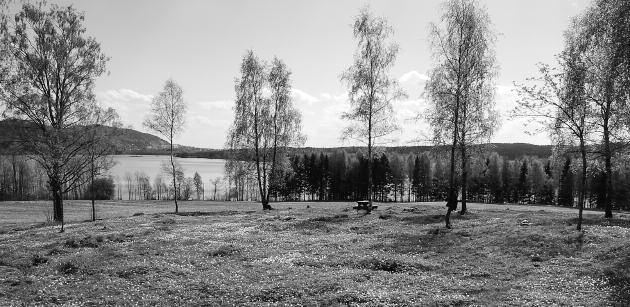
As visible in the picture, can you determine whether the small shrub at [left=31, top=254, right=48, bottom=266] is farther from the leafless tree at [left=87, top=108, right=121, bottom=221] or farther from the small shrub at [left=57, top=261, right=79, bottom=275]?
the leafless tree at [left=87, top=108, right=121, bottom=221]

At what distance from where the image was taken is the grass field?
47.6ft

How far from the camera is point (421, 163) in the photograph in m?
127

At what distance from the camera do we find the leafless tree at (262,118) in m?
47.9

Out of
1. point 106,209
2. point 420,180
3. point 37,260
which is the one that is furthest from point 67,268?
point 420,180

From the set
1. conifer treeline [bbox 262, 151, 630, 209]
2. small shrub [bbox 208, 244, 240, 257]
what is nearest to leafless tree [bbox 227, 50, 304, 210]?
small shrub [bbox 208, 244, 240, 257]

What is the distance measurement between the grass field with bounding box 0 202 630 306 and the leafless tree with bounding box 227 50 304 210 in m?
19.6

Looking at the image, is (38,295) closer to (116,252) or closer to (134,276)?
(134,276)

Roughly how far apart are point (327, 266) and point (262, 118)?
31.6m

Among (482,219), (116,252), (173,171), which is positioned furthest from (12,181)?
(482,219)

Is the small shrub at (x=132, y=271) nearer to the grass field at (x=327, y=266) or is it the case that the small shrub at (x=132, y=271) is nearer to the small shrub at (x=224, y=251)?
the grass field at (x=327, y=266)

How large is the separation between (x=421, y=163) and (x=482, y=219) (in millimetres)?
96372

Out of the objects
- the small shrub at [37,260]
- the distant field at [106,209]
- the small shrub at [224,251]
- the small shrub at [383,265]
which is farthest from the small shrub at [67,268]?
the distant field at [106,209]

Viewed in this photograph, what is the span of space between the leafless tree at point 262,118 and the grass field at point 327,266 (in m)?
19.6

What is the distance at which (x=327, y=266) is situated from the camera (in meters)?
19.0
